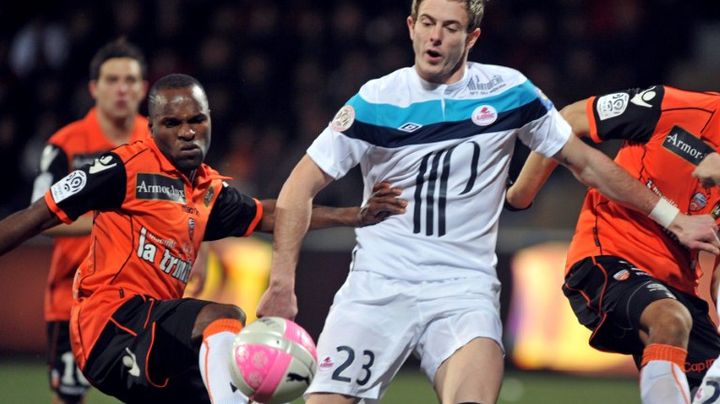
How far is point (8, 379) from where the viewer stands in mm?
9820

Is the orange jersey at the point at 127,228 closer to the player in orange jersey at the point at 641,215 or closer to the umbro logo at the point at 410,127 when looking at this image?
the umbro logo at the point at 410,127

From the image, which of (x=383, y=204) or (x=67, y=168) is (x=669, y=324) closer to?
(x=383, y=204)

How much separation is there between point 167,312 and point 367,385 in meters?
0.95

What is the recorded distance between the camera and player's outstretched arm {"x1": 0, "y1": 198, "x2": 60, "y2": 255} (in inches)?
208

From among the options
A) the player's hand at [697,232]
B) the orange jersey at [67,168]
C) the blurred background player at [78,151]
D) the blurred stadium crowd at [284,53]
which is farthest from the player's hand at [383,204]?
the blurred stadium crowd at [284,53]

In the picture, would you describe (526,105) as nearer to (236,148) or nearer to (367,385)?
(367,385)

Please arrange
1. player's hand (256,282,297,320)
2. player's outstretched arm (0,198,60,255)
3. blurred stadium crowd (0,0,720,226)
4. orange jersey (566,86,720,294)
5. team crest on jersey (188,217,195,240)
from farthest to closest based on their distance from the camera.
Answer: blurred stadium crowd (0,0,720,226) → orange jersey (566,86,720,294) → team crest on jersey (188,217,195,240) → player's outstretched arm (0,198,60,255) → player's hand (256,282,297,320)

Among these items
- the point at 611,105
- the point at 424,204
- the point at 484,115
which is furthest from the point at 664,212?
the point at 424,204

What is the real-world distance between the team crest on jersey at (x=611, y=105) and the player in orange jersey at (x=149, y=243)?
128cm

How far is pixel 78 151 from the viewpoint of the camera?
24.7 ft

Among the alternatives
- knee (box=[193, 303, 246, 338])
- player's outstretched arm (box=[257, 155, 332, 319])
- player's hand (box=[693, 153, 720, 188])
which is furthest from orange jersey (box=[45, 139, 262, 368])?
player's hand (box=[693, 153, 720, 188])

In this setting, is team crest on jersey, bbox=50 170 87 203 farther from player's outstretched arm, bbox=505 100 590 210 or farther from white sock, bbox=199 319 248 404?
player's outstretched arm, bbox=505 100 590 210

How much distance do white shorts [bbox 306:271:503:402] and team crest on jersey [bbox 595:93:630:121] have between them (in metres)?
1.18

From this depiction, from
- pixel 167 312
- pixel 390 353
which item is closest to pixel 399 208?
pixel 390 353
